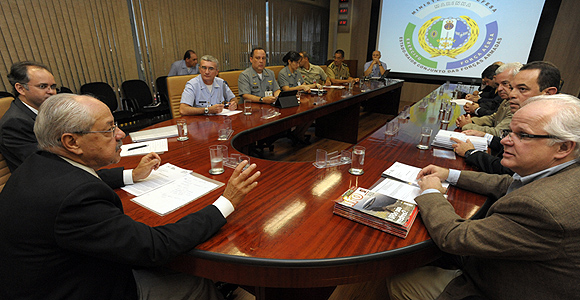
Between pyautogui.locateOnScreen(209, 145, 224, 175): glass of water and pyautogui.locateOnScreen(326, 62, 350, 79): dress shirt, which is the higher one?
pyautogui.locateOnScreen(326, 62, 350, 79): dress shirt

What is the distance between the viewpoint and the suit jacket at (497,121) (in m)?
2.15

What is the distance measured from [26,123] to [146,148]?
666mm

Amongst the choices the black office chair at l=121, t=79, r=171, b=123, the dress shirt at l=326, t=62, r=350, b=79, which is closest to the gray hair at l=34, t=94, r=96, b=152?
the black office chair at l=121, t=79, r=171, b=123

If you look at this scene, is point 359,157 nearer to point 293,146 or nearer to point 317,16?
point 293,146

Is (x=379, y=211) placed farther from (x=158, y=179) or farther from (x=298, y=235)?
(x=158, y=179)

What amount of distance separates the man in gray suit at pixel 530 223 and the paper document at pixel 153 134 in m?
1.75

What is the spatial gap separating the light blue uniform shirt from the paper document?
0.74 meters

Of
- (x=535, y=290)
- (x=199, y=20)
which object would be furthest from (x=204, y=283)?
(x=199, y=20)

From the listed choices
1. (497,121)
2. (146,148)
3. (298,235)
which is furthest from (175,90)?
(497,121)

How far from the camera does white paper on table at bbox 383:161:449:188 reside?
4.42 ft

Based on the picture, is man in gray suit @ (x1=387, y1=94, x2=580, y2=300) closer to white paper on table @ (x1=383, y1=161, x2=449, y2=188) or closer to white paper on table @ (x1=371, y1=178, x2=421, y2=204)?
white paper on table @ (x1=371, y1=178, x2=421, y2=204)

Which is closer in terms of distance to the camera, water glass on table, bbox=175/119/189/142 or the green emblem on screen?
water glass on table, bbox=175/119/189/142

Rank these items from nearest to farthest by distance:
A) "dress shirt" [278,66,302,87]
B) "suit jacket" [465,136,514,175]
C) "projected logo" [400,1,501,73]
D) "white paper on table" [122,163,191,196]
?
"white paper on table" [122,163,191,196], "suit jacket" [465,136,514,175], "dress shirt" [278,66,302,87], "projected logo" [400,1,501,73]

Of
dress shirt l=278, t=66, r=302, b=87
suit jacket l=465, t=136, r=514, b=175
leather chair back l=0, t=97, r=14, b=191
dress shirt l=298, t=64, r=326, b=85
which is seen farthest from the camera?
dress shirt l=298, t=64, r=326, b=85
